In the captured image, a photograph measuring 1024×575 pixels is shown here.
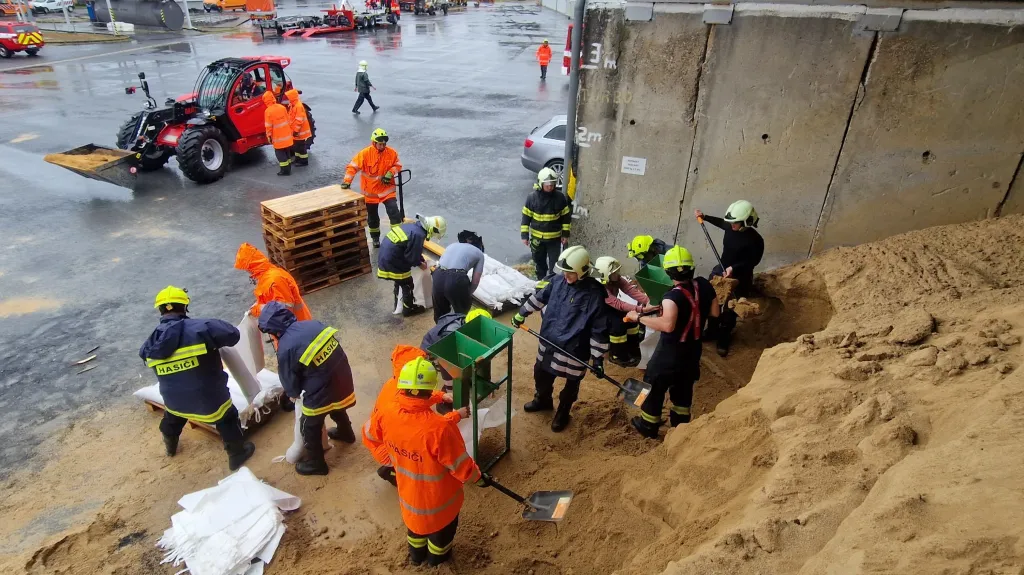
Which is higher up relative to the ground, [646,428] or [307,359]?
[307,359]

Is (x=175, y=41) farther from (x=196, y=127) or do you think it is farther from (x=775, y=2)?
(x=775, y=2)

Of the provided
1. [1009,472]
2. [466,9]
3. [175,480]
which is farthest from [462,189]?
[466,9]

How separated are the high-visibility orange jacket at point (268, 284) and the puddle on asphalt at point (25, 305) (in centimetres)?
360

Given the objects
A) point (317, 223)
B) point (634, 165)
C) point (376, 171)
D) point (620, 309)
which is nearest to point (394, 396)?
point (620, 309)

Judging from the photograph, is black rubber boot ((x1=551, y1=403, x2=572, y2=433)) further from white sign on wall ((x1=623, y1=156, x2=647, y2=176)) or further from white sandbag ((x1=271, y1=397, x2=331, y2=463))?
white sign on wall ((x1=623, y1=156, x2=647, y2=176))

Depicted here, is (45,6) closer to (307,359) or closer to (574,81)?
(574,81)

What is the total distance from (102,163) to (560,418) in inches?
379

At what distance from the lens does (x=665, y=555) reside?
11.1 ft

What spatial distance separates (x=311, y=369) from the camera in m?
4.57

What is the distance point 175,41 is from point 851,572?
3187 centimetres

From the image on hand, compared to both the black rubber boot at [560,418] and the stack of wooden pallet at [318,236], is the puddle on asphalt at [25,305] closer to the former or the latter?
the stack of wooden pallet at [318,236]

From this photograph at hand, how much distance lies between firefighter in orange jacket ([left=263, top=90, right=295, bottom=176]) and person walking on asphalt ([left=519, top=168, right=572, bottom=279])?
6170 mm

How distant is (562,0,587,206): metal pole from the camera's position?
264 inches

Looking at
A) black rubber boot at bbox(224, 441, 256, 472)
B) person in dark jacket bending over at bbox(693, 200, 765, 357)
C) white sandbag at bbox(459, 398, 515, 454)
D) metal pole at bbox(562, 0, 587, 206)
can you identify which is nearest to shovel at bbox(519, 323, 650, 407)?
white sandbag at bbox(459, 398, 515, 454)
